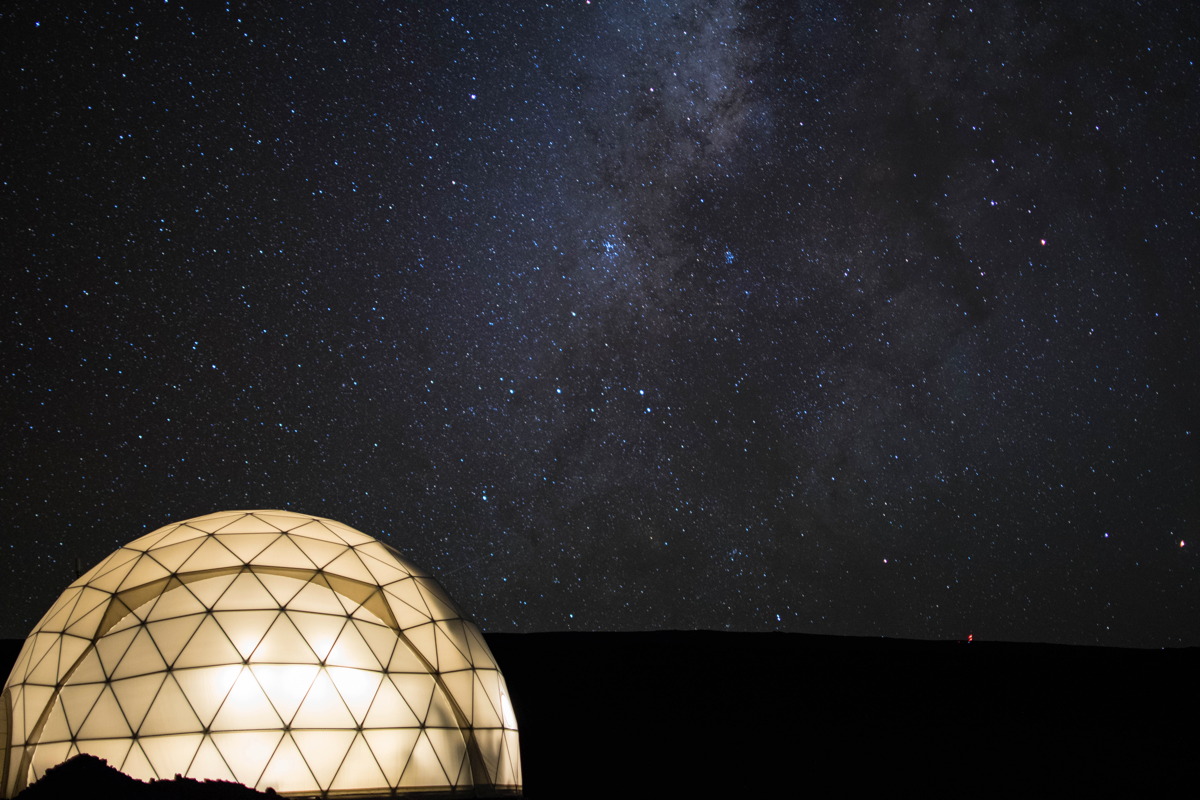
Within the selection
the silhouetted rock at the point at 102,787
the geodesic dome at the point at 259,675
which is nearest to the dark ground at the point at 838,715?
the geodesic dome at the point at 259,675

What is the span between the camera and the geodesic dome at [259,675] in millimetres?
10438

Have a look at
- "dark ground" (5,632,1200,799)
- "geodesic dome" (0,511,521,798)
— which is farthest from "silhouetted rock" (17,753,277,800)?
"dark ground" (5,632,1200,799)

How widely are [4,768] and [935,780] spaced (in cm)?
1968

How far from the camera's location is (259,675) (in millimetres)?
10812

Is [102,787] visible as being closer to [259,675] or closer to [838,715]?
[259,675]

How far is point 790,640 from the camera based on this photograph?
30.5 metres

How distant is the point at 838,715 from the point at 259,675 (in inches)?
764

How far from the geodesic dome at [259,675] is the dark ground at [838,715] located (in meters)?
10.00

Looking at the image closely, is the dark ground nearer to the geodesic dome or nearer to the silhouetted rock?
the geodesic dome

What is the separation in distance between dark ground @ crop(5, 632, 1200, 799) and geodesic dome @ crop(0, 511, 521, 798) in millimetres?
9995

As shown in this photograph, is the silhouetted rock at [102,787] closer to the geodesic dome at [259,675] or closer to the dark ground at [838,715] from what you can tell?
the geodesic dome at [259,675]

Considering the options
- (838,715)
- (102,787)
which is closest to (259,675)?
(102,787)

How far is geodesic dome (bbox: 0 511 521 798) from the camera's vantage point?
10.4 metres

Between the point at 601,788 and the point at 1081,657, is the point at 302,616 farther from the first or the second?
the point at 1081,657
